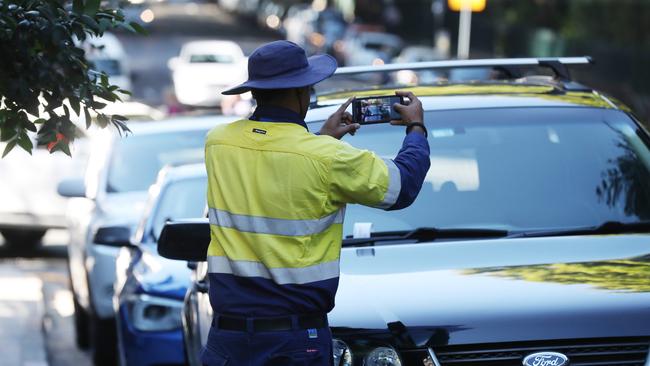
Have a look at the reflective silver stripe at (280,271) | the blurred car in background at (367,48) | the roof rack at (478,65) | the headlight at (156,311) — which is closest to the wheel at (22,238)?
the headlight at (156,311)

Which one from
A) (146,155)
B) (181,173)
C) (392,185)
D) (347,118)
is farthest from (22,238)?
(392,185)

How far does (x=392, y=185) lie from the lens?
4566 mm

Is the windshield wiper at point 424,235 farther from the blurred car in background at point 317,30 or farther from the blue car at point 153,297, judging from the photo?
the blurred car in background at point 317,30

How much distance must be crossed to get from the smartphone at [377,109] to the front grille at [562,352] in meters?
0.76

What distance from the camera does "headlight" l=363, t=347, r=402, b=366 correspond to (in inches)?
192

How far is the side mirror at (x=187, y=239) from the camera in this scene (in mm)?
5445

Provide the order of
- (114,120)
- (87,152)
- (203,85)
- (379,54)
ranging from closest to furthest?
(114,120) < (87,152) < (203,85) < (379,54)

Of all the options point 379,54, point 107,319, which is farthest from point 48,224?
point 379,54

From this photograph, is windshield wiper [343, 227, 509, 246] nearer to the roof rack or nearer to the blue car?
the roof rack

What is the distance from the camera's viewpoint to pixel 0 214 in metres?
15.5

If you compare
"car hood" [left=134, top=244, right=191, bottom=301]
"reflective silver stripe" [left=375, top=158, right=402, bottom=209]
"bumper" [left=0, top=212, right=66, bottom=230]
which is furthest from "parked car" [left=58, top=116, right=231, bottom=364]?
"reflective silver stripe" [left=375, top=158, right=402, bottom=209]

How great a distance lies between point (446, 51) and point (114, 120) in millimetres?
44470

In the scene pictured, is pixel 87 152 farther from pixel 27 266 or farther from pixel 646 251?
pixel 646 251

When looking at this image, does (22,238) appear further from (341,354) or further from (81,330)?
(341,354)
